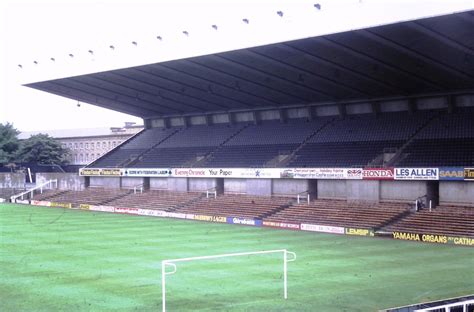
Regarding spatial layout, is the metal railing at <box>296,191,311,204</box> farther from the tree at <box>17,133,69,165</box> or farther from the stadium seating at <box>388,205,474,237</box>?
the tree at <box>17,133,69,165</box>

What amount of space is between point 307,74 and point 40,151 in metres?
60.0

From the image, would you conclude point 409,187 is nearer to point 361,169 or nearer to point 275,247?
point 361,169

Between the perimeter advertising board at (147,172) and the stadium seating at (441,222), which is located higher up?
the perimeter advertising board at (147,172)

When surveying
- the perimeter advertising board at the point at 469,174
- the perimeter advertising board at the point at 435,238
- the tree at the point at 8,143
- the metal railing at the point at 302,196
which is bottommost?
the perimeter advertising board at the point at 435,238

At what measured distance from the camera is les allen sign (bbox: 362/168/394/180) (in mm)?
38750

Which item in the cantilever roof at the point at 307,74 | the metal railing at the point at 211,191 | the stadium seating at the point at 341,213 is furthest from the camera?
the metal railing at the point at 211,191

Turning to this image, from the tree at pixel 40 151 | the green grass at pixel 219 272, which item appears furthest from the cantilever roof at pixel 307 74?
the tree at pixel 40 151

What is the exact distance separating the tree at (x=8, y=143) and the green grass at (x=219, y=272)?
58765mm

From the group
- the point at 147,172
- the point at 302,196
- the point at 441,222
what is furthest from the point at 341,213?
the point at 147,172

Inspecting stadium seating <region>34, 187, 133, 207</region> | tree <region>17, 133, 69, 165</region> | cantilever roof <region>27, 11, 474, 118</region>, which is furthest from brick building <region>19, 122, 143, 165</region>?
cantilever roof <region>27, 11, 474, 118</region>

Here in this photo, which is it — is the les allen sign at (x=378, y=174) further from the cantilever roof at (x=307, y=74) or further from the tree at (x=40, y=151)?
the tree at (x=40, y=151)

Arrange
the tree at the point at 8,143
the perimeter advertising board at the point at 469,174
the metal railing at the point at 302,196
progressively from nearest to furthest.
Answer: the perimeter advertising board at the point at 469,174 → the metal railing at the point at 302,196 → the tree at the point at 8,143

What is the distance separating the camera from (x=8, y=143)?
92.5 metres

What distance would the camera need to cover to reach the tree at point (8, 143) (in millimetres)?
91094
